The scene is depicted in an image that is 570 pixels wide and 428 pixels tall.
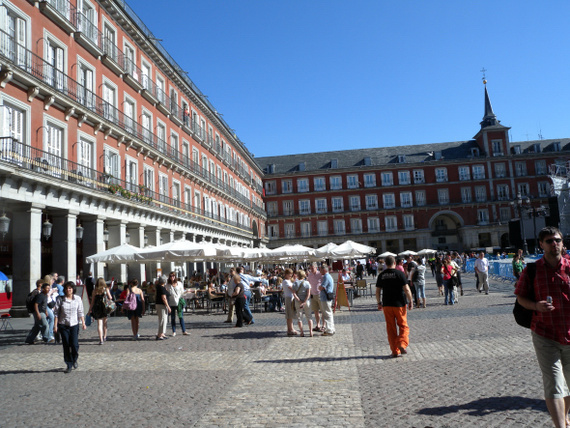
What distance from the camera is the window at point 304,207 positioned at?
64500 millimetres

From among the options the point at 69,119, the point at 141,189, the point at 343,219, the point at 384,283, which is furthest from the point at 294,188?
the point at 384,283

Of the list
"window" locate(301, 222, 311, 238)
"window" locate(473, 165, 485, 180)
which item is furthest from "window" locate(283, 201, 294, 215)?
"window" locate(473, 165, 485, 180)

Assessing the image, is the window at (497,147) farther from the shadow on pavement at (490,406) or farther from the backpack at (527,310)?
the backpack at (527,310)

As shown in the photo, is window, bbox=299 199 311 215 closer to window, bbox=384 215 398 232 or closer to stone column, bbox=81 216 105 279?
window, bbox=384 215 398 232

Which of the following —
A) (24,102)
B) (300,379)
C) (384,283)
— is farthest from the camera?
(24,102)

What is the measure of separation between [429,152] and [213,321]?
57075 mm

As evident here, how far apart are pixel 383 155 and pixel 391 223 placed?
10451mm

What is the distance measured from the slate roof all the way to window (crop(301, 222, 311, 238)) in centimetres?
760

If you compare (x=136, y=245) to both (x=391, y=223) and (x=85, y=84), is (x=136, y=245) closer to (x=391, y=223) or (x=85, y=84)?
(x=85, y=84)

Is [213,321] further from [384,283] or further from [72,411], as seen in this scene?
[72,411]

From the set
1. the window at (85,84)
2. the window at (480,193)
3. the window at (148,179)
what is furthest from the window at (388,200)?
the window at (85,84)

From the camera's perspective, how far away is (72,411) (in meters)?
5.55

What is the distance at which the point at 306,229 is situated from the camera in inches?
2537

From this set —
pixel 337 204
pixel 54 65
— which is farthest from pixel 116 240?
pixel 337 204
